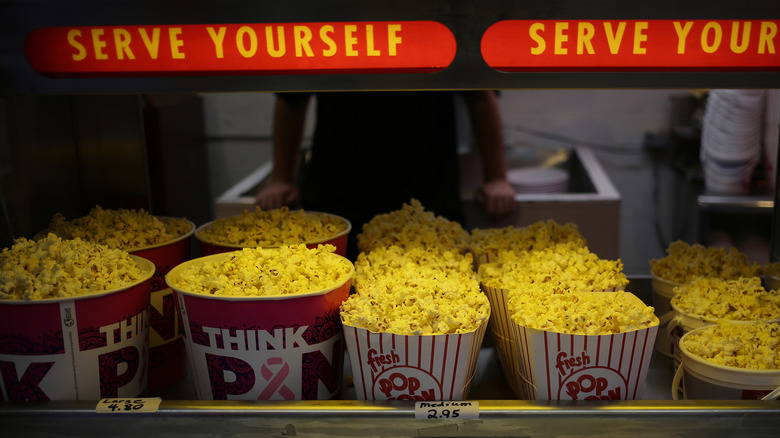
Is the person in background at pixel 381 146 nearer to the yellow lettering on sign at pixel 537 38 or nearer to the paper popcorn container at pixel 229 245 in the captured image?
the paper popcorn container at pixel 229 245

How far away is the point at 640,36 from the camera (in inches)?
41.4

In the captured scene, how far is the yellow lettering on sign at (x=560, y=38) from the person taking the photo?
1.05 meters

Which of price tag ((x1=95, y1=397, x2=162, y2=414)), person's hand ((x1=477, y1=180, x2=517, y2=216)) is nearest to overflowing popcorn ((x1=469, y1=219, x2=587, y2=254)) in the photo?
price tag ((x1=95, y1=397, x2=162, y2=414))

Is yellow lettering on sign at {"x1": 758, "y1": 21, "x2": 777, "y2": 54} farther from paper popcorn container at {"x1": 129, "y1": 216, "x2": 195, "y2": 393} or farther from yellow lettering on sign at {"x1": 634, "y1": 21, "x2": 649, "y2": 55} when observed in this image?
paper popcorn container at {"x1": 129, "y1": 216, "x2": 195, "y2": 393}

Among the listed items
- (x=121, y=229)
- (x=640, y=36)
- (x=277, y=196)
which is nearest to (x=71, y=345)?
(x=121, y=229)

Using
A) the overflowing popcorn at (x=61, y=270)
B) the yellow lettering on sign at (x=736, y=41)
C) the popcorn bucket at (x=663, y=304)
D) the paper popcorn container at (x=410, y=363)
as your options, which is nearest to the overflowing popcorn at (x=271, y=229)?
the overflowing popcorn at (x=61, y=270)

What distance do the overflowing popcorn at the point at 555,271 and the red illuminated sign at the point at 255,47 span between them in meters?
0.42

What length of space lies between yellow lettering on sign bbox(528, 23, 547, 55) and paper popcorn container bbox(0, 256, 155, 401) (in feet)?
2.42

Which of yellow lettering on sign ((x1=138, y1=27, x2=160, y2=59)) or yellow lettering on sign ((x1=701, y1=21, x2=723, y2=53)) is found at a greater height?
yellow lettering on sign ((x1=138, y1=27, x2=160, y2=59))

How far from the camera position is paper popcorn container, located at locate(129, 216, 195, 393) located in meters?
1.25

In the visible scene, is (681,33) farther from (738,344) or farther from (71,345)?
(71,345)

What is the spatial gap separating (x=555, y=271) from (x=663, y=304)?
31 centimetres

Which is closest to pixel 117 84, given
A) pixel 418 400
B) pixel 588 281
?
pixel 418 400

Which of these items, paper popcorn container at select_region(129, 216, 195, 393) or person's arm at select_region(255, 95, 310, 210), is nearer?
paper popcorn container at select_region(129, 216, 195, 393)
